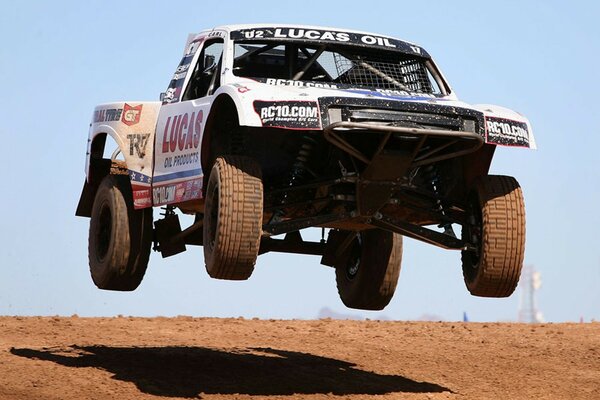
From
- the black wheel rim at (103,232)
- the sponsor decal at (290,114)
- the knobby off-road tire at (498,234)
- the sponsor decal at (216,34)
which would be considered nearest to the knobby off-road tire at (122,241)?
the black wheel rim at (103,232)

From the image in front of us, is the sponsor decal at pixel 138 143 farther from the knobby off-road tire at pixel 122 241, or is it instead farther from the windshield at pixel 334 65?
the windshield at pixel 334 65

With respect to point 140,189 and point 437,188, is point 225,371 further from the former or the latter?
point 437,188

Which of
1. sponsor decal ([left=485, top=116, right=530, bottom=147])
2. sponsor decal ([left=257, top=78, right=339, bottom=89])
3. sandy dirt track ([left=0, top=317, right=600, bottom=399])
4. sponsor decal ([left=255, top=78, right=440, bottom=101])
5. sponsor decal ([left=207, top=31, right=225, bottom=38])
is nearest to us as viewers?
sponsor decal ([left=485, top=116, right=530, bottom=147])

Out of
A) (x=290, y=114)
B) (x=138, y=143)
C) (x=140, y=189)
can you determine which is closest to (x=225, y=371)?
(x=140, y=189)

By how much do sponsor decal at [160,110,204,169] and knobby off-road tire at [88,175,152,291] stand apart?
965mm

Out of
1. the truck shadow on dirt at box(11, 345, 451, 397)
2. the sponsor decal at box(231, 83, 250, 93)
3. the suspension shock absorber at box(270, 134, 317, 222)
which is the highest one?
the sponsor decal at box(231, 83, 250, 93)

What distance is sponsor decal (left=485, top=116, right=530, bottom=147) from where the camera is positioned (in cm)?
1077

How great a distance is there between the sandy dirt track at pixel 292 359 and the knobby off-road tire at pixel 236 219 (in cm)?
156

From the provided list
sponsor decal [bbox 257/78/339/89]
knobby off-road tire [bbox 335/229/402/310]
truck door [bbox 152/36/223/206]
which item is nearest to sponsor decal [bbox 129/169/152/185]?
truck door [bbox 152/36/223/206]

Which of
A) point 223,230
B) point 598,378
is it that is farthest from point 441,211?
point 598,378

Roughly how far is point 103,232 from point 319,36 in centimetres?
317

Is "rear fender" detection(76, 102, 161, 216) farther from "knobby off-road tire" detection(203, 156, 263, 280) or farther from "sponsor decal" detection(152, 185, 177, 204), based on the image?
"knobby off-road tire" detection(203, 156, 263, 280)

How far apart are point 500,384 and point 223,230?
4539 mm

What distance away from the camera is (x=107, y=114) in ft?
44.0
